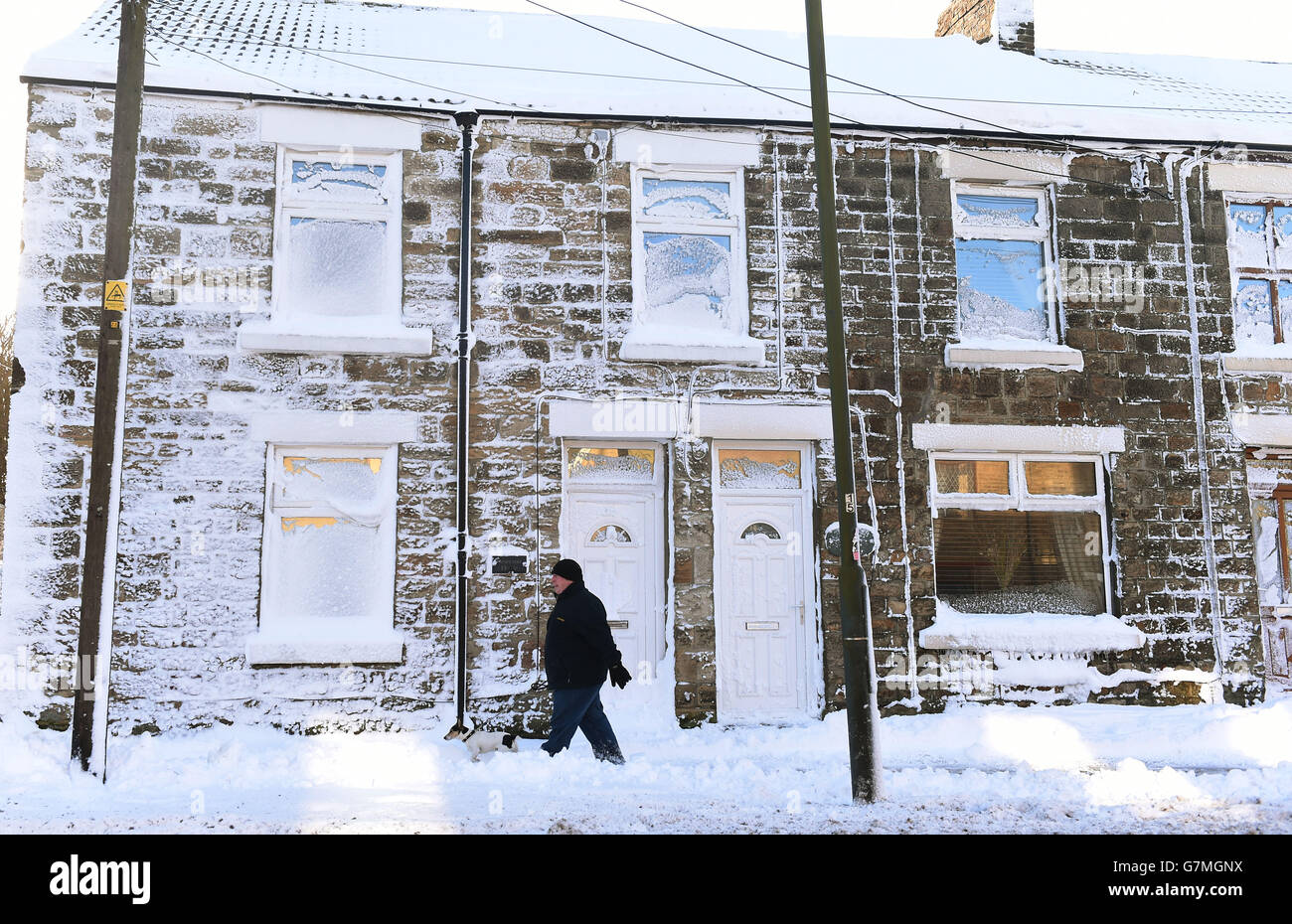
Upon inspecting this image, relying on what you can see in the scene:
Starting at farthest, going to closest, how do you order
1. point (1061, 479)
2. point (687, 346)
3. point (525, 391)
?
point (1061, 479)
point (687, 346)
point (525, 391)

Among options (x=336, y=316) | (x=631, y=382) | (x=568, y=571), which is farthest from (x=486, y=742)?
(x=336, y=316)

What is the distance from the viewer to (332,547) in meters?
10.5

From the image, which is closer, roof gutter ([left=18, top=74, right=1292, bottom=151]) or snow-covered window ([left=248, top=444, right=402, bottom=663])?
snow-covered window ([left=248, top=444, right=402, bottom=663])

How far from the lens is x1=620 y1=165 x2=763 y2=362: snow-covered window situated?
11281 mm

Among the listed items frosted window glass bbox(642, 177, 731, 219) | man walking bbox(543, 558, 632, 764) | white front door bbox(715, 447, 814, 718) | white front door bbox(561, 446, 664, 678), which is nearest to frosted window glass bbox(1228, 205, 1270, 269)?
white front door bbox(715, 447, 814, 718)

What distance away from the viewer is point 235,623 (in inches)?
400

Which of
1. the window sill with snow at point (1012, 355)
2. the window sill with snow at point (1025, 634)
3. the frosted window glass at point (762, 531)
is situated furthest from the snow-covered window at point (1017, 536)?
the frosted window glass at point (762, 531)

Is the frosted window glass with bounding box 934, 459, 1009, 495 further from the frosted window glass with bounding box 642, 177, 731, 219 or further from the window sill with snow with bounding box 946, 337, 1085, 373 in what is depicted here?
the frosted window glass with bounding box 642, 177, 731, 219

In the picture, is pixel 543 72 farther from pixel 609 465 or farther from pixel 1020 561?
pixel 1020 561

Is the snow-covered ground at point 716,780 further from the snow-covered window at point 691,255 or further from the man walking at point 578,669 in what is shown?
the snow-covered window at point 691,255

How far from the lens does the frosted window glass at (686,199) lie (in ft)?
37.4

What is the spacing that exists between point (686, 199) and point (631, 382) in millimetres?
2039

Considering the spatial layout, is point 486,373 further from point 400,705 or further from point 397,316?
point 400,705

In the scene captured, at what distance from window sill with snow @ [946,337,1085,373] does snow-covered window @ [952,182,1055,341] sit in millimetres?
214
